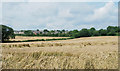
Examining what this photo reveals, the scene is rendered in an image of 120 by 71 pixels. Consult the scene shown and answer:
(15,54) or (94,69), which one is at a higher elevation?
(15,54)

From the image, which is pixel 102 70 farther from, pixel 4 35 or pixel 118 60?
pixel 4 35

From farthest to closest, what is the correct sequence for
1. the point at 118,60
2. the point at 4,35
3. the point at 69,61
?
the point at 4,35, the point at 118,60, the point at 69,61

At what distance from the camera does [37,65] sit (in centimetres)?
962

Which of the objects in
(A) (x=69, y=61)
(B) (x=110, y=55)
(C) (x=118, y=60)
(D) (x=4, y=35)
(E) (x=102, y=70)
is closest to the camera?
(E) (x=102, y=70)

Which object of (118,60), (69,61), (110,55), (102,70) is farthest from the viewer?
(110,55)

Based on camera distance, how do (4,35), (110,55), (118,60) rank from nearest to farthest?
(118,60), (110,55), (4,35)

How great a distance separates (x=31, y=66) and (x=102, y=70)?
14.4 feet

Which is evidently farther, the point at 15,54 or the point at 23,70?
the point at 15,54

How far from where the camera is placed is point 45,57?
10633mm

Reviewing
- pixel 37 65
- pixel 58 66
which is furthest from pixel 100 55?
pixel 37 65

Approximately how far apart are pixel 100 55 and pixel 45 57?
3.98 m

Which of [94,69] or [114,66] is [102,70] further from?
[114,66]

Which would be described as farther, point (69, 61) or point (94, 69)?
point (69, 61)

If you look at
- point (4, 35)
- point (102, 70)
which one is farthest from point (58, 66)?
point (4, 35)
